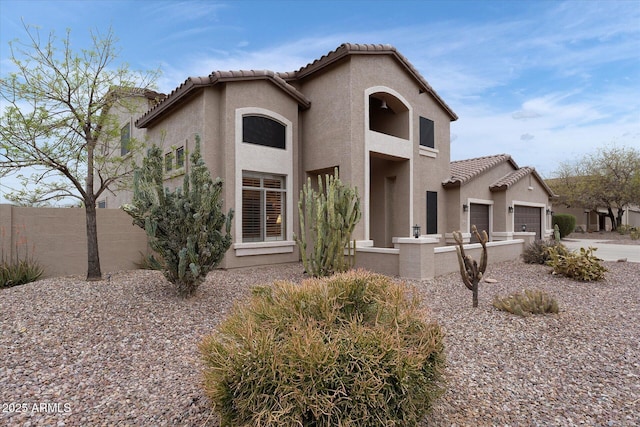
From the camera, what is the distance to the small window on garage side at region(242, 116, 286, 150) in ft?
38.7

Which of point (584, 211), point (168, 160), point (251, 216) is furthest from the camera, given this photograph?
point (584, 211)

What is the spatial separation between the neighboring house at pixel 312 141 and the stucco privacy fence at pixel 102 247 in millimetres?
1829

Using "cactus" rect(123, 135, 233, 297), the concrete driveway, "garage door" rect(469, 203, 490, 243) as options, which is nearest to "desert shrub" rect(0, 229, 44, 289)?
"cactus" rect(123, 135, 233, 297)

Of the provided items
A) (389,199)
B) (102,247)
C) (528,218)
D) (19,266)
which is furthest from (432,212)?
(19,266)

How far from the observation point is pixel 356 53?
12203 millimetres

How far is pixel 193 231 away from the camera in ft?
22.6

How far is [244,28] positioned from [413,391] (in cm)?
1134

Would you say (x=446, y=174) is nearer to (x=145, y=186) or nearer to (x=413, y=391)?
(x=145, y=186)

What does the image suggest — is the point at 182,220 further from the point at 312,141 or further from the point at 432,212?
the point at 432,212

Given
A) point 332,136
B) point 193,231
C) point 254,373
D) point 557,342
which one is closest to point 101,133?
point 193,231

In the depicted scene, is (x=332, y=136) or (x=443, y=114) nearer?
(x=332, y=136)

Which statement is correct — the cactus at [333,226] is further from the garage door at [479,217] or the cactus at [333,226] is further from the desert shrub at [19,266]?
the garage door at [479,217]

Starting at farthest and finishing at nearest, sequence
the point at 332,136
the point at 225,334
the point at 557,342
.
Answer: the point at 332,136 → the point at 557,342 → the point at 225,334

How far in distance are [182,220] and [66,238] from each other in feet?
18.6
